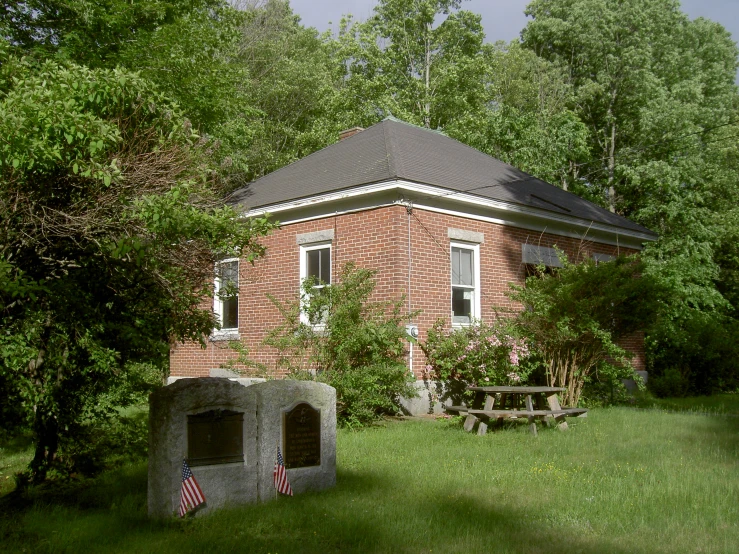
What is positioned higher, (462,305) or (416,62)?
(416,62)

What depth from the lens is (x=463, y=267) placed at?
15680mm

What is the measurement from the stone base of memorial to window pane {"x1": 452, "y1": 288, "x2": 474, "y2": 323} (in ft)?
26.6

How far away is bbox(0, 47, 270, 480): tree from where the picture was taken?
6.33 m

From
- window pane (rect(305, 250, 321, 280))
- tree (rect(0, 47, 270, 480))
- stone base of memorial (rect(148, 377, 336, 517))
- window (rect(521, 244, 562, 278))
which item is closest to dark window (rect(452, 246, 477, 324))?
window (rect(521, 244, 562, 278))

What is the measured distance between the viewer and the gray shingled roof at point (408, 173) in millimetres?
15203

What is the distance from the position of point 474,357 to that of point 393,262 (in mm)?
2288

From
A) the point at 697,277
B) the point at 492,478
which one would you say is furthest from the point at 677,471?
the point at 697,277

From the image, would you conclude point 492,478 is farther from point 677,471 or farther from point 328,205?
point 328,205

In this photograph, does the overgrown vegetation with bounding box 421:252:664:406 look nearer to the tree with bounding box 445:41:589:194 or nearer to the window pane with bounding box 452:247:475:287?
the window pane with bounding box 452:247:475:287

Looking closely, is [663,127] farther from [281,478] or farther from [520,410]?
[281,478]

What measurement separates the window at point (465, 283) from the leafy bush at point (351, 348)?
8.49 feet

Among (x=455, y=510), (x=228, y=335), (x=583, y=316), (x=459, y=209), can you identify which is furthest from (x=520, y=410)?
(x=228, y=335)

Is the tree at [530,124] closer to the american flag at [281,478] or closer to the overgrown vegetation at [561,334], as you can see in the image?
the overgrown vegetation at [561,334]

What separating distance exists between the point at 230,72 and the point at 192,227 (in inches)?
415
